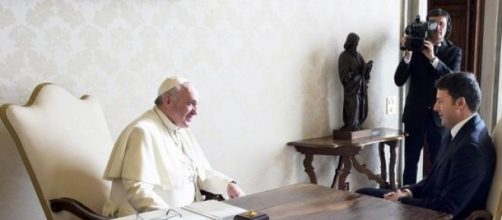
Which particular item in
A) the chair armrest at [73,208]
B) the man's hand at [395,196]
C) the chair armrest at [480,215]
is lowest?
the man's hand at [395,196]

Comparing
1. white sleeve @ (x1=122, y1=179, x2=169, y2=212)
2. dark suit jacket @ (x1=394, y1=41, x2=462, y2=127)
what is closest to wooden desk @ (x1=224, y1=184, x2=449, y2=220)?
white sleeve @ (x1=122, y1=179, x2=169, y2=212)

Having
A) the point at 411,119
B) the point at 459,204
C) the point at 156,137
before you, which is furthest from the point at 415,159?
the point at 156,137

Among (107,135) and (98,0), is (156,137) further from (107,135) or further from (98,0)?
(98,0)

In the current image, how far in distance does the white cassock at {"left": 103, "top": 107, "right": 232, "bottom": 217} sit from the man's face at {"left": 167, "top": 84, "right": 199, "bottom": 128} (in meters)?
0.03

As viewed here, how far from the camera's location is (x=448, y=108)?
6.80ft

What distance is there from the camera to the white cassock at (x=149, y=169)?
77.0 inches

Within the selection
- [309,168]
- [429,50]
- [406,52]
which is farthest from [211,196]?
[406,52]

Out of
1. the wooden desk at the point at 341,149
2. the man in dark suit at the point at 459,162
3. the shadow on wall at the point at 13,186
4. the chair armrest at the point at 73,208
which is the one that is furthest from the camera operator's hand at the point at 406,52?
the shadow on wall at the point at 13,186

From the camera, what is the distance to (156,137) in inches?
80.6

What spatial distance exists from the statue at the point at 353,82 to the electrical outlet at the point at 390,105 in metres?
0.40

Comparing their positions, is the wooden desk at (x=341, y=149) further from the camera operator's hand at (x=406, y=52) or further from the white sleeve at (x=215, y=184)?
the white sleeve at (x=215, y=184)

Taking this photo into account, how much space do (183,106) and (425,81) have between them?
172 cm

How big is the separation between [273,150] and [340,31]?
0.83m

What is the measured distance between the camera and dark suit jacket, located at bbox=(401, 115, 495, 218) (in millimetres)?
1864
